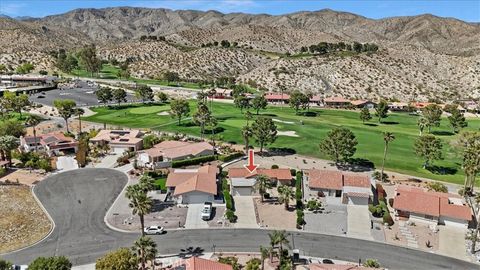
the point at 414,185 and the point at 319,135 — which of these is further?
the point at 319,135

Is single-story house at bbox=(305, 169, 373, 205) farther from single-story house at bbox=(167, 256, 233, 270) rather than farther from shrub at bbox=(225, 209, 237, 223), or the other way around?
single-story house at bbox=(167, 256, 233, 270)

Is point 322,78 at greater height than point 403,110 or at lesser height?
greater

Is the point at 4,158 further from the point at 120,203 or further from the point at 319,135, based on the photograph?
the point at 319,135

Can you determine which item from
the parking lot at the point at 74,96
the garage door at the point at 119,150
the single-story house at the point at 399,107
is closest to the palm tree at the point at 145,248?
the garage door at the point at 119,150

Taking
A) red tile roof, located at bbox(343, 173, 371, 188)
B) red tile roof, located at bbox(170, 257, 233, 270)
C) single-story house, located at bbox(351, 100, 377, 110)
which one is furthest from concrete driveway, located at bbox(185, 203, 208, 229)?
single-story house, located at bbox(351, 100, 377, 110)

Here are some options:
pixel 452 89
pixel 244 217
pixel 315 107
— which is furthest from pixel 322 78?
pixel 244 217

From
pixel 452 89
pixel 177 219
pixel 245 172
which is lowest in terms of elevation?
pixel 177 219
